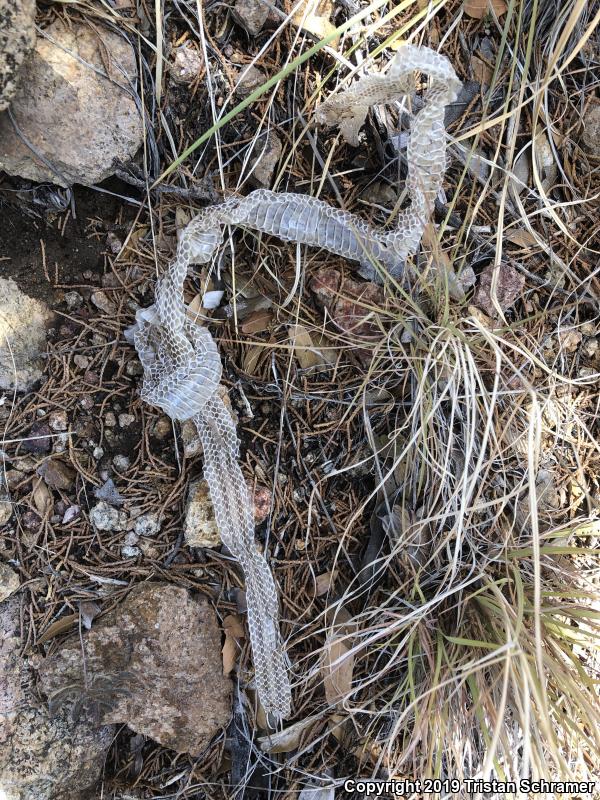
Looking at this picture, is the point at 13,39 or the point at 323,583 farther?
the point at 323,583

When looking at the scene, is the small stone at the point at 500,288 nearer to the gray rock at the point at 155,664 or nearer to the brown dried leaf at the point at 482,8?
the brown dried leaf at the point at 482,8

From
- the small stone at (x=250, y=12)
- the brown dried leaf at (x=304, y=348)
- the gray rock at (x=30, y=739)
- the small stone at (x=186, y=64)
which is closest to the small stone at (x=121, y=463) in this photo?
the gray rock at (x=30, y=739)

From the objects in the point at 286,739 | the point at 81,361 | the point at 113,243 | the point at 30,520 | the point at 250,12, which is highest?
the point at 250,12

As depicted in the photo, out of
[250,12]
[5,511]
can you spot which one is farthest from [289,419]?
[250,12]

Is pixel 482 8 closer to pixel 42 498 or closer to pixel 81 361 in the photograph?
pixel 81 361

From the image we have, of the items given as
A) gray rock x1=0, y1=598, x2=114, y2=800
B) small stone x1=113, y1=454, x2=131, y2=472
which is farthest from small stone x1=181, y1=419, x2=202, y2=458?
gray rock x1=0, y1=598, x2=114, y2=800

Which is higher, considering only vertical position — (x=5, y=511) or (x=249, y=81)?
(x=249, y=81)

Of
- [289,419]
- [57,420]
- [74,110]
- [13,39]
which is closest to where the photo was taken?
[13,39]

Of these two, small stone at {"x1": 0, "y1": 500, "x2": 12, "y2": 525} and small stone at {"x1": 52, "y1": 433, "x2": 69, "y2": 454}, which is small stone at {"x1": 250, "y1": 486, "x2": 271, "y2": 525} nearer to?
small stone at {"x1": 52, "y1": 433, "x2": 69, "y2": 454}

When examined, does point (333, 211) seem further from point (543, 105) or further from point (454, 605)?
point (454, 605)
